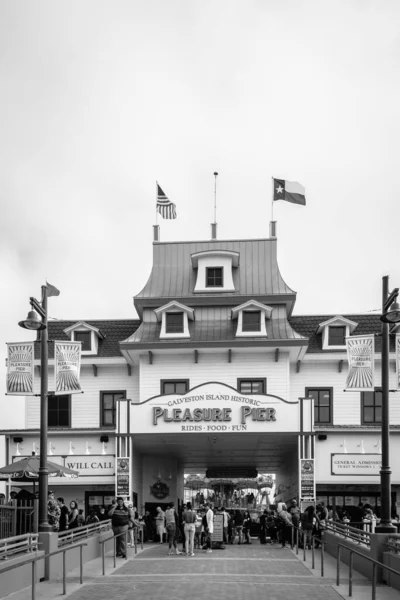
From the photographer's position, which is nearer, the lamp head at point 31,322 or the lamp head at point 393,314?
the lamp head at point 393,314

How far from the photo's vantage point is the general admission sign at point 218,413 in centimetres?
3444

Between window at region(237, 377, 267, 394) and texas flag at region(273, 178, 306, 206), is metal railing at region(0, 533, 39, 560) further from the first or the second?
texas flag at region(273, 178, 306, 206)

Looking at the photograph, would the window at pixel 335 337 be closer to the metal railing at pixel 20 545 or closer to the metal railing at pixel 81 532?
the metal railing at pixel 81 532

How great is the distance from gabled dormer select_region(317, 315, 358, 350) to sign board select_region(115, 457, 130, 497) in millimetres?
10972

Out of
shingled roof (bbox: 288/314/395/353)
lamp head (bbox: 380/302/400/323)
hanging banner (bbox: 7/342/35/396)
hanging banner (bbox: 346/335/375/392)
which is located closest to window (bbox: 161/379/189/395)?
shingled roof (bbox: 288/314/395/353)

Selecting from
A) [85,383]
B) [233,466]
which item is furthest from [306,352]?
[233,466]

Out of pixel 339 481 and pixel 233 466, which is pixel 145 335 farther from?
pixel 233 466

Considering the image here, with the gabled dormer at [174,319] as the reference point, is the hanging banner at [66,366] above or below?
below

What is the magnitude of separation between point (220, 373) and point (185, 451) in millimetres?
4776

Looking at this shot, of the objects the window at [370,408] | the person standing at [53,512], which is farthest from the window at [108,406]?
the person standing at [53,512]

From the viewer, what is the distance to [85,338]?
40.8 metres

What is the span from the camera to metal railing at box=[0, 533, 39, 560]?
17.4m

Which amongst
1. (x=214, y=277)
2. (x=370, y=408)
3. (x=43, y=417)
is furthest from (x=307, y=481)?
(x=43, y=417)

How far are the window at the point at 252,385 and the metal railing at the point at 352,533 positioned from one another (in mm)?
9667
